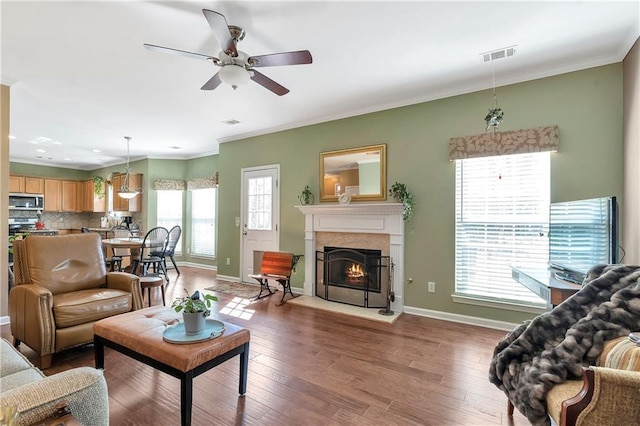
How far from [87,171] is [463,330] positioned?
10400mm

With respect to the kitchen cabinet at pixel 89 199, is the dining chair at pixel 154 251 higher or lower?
lower

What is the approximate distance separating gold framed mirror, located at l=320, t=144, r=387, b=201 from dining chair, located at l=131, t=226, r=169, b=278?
10.3 ft

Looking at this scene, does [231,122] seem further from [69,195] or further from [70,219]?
[70,219]

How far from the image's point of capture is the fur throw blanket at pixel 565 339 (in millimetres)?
1409

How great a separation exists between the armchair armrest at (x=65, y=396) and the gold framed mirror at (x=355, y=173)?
3.49 meters

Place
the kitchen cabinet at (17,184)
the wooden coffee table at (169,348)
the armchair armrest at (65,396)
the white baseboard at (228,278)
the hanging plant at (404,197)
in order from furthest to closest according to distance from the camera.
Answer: the kitchen cabinet at (17,184)
the white baseboard at (228,278)
the hanging plant at (404,197)
the wooden coffee table at (169,348)
the armchair armrest at (65,396)

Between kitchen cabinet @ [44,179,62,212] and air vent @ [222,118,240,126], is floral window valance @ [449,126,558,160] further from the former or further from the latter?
kitchen cabinet @ [44,179,62,212]

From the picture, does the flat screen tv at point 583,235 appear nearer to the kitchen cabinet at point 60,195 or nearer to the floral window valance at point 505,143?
A: the floral window valance at point 505,143

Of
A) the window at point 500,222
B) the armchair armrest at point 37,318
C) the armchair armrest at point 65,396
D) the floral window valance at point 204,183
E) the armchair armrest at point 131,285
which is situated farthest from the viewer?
the floral window valance at point 204,183

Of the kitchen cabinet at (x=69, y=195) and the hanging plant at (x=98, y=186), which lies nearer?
the hanging plant at (x=98, y=186)

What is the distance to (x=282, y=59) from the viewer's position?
2.24 metres

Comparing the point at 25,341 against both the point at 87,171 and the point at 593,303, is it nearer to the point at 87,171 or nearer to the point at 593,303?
the point at 593,303

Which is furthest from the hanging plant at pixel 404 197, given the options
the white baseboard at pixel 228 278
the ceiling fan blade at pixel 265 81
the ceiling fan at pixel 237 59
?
the white baseboard at pixel 228 278

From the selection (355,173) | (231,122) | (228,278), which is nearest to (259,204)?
(231,122)
